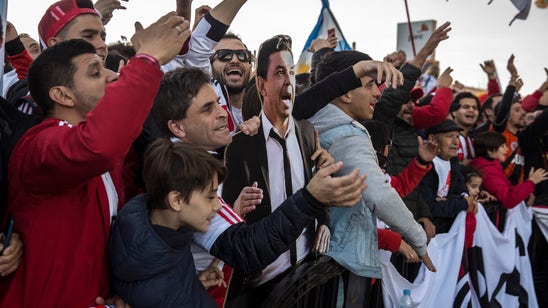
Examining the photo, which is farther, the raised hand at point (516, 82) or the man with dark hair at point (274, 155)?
the raised hand at point (516, 82)

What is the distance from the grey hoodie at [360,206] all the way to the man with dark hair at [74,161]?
1.17 metres

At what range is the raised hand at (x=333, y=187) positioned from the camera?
1967 mm

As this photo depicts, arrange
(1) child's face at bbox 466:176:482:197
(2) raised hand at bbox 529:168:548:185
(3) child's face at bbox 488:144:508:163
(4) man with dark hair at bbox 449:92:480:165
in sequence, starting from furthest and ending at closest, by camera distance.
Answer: (4) man with dark hair at bbox 449:92:480:165, (2) raised hand at bbox 529:168:548:185, (3) child's face at bbox 488:144:508:163, (1) child's face at bbox 466:176:482:197

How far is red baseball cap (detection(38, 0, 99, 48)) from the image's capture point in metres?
3.28

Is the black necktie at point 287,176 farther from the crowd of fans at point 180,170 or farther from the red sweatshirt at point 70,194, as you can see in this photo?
the red sweatshirt at point 70,194

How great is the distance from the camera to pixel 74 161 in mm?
1668

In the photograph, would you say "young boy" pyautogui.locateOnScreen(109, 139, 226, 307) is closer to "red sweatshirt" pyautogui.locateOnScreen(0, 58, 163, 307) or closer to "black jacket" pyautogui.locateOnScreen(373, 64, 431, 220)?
"red sweatshirt" pyautogui.locateOnScreen(0, 58, 163, 307)

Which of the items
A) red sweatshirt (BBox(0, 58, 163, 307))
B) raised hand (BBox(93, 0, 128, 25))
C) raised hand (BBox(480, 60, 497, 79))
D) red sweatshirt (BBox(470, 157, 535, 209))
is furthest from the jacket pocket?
raised hand (BBox(480, 60, 497, 79))

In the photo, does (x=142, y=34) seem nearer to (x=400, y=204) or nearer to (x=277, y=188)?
(x=277, y=188)

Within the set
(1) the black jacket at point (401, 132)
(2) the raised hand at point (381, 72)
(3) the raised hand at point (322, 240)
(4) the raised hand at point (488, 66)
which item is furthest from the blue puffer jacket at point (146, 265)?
(4) the raised hand at point (488, 66)

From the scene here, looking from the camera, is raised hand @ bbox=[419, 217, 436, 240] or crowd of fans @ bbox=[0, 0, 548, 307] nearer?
crowd of fans @ bbox=[0, 0, 548, 307]

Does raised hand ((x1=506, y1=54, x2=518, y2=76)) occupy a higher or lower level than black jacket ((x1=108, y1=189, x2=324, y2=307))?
higher

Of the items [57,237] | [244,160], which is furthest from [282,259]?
[57,237]

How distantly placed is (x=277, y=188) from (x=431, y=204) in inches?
96.5
